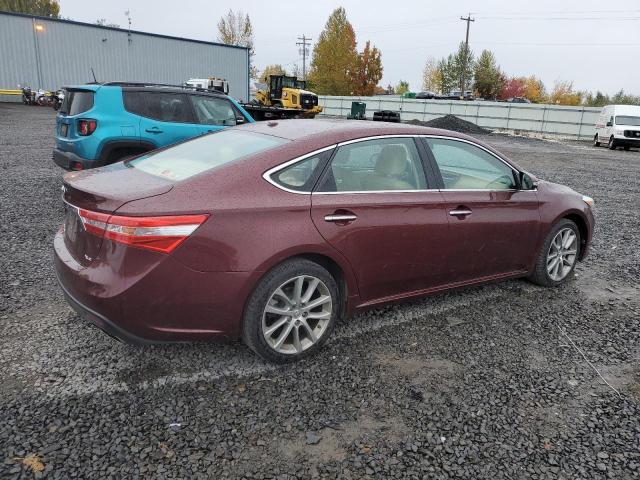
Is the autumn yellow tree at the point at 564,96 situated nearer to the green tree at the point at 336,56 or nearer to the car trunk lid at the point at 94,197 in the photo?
the green tree at the point at 336,56

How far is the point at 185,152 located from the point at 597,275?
4272 mm

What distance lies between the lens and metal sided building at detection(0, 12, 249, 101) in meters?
36.5

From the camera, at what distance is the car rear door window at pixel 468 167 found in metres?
3.91

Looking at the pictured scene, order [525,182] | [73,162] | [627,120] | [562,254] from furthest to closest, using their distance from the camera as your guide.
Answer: [627,120]
[73,162]
[562,254]
[525,182]

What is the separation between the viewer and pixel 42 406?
8.93ft

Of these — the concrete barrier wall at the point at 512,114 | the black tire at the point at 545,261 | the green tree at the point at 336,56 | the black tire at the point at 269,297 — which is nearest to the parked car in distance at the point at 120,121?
the black tire at the point at 269,297

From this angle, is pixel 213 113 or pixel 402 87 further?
pixel 402 87

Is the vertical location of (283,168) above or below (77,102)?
below

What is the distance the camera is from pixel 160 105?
751cm

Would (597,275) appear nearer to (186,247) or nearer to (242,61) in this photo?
(186,247)

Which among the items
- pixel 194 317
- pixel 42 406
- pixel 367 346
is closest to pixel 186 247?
pixel 194 317

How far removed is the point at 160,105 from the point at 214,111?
935mm

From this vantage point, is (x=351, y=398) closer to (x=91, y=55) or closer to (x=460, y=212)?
(x=460, y=212)

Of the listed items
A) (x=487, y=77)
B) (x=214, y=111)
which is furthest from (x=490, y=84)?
(x=214, y=111)
